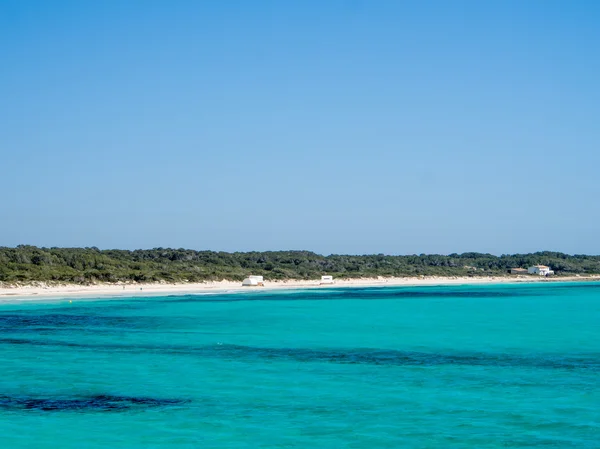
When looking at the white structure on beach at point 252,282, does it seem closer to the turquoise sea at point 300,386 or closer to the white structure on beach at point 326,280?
the white structure on beach at point 326,280

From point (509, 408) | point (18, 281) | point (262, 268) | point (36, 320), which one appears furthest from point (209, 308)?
point (262, 268)

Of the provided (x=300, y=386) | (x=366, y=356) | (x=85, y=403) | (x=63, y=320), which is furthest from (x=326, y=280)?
(x=85, y=403)

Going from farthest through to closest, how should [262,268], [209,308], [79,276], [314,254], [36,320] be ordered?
[314,254] → [262,268] → [79,276] → [209,308] → [36,320]

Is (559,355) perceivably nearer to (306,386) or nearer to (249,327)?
(306,386)

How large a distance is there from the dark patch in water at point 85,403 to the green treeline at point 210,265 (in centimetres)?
6235

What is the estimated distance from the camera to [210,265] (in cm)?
12962

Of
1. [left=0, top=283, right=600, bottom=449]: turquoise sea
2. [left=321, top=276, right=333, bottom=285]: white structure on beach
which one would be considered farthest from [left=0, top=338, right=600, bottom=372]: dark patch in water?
[left=321, top=276, right=333, bottom=285]: white structure on beach

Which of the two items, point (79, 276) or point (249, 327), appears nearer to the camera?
point (249, 327)

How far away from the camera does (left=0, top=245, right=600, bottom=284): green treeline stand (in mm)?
91875

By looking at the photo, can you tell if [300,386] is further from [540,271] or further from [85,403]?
[540,271]

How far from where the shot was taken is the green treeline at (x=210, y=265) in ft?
301

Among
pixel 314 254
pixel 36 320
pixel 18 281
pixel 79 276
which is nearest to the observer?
pixel 36 320

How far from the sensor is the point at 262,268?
13500cm

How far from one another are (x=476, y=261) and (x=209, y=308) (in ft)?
470
